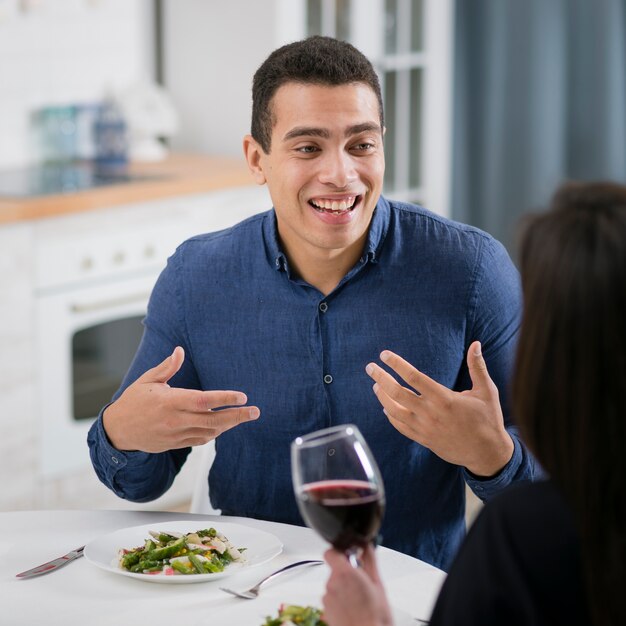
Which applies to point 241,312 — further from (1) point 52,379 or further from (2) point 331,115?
(1) point 52,379

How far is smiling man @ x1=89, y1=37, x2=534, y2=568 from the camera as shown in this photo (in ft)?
6.03

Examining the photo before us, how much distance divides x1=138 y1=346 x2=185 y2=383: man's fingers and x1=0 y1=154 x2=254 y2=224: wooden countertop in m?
1.58

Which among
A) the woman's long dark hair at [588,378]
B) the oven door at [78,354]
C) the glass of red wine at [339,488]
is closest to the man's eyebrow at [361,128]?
the glass of red wine at [339,488]

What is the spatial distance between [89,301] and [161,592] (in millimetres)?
2047

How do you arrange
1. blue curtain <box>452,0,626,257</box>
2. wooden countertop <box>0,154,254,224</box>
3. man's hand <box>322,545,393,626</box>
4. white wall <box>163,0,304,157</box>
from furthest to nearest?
blue curtain <box>452,0,626,257</box> → white wall <box>163,0,304,157</box> → wooden countertop <box>0,154,254,224</box> → man's hand <box>322,545,393,626</box>

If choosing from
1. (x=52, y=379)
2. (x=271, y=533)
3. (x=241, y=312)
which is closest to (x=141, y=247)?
(x=52, y=379)

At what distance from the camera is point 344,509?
1.11m

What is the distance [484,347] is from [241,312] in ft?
1.35

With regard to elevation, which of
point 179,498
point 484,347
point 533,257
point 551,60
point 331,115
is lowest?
point 179,498

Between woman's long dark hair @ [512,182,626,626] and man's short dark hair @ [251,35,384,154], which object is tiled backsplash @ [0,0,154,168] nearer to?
man's short dark hair @ [251,35,384,154]

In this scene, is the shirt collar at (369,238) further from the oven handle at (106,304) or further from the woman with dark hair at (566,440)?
the oven handle at (106,304)

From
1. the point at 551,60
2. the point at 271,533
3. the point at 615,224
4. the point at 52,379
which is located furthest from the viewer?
the point at 551,60

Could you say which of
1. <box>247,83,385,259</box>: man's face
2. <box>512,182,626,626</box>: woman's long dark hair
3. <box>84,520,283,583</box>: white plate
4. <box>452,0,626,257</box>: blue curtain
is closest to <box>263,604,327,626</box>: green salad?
<box>84,520,283,583</box>: white plate

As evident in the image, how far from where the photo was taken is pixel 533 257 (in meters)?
0.96
